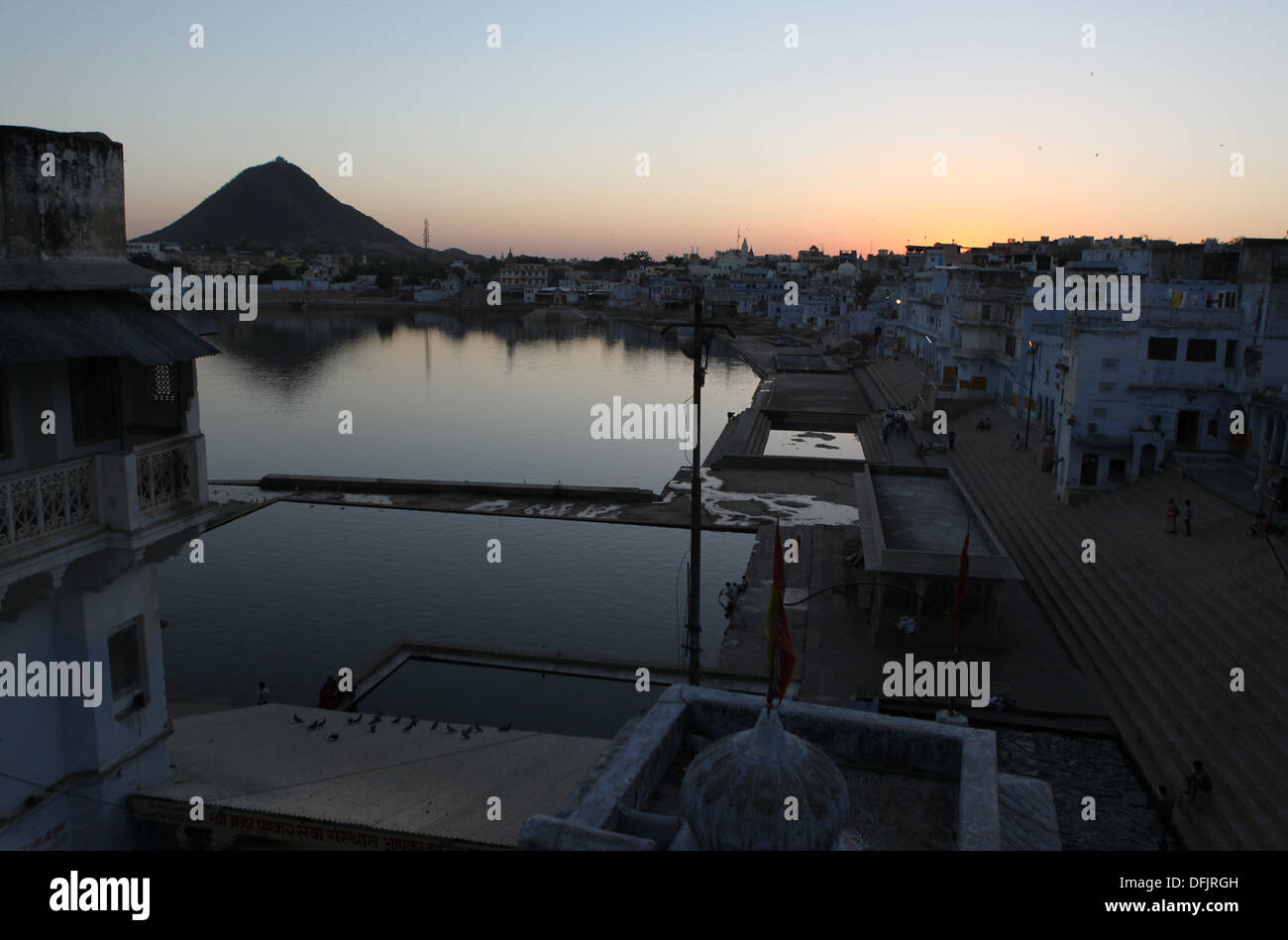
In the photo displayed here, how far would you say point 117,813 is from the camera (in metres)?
9.35

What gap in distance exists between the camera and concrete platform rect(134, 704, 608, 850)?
358 inches

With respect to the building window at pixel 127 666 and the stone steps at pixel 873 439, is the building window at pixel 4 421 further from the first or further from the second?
the stone steps at pixel 873 439

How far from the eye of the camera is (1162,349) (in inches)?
1102

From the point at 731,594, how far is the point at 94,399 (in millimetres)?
15528

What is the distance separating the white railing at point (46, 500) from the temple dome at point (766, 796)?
5724 millimetres

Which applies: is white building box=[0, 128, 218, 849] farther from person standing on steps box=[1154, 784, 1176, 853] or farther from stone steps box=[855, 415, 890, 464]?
stone steps box=[855, 415, 890, 464]

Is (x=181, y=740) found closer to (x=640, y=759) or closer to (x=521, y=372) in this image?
(x=640, y=759)

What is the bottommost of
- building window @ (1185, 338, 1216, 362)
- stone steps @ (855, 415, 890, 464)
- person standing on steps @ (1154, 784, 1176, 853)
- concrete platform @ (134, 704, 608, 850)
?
person standing on steps @ (1154, 784, 1176, 853)

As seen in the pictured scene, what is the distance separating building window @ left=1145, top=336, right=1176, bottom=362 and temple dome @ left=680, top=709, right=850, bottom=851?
27.0 metres

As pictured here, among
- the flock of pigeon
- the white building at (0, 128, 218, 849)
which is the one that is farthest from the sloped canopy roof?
the flock of pigeon

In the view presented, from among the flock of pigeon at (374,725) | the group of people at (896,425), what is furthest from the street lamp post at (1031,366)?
the flock of pigeon at (374,725)

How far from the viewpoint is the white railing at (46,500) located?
Result: 743 cm
